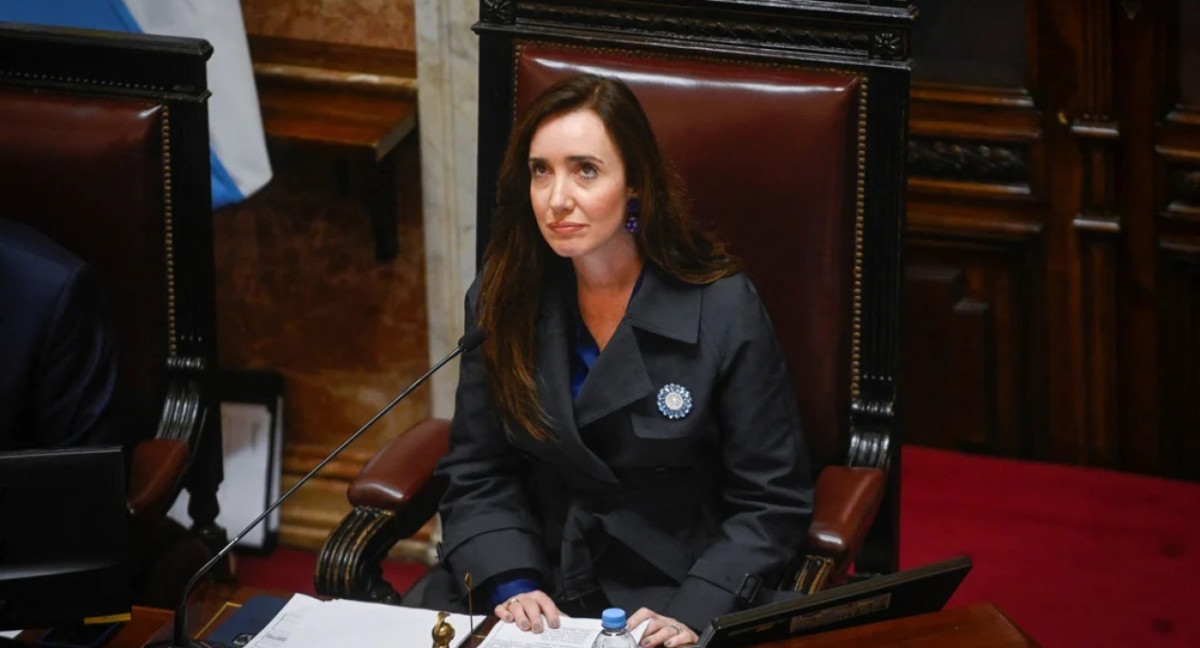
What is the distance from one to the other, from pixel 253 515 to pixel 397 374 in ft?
1.37

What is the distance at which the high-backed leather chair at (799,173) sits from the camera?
2.47 meters

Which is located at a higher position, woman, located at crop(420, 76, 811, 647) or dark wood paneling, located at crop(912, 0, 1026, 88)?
dark wood paneling, located at crop(912, 0, 1026, 88)

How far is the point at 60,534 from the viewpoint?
6.55 feet

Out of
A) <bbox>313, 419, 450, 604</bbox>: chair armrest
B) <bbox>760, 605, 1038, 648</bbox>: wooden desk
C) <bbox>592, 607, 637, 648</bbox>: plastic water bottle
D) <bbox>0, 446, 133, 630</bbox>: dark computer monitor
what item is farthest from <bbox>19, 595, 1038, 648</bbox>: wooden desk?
<bbox>0, 446, 133, 630</bbox>: dark computer monitor

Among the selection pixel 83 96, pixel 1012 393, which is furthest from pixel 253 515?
pixel 1012 393

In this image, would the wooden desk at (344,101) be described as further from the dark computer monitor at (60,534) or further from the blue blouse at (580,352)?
the dark computer monitor at (60,534)

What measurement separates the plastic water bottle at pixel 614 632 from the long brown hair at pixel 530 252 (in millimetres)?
432

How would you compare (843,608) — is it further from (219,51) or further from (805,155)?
(219,51)

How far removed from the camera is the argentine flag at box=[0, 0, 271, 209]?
124 inches

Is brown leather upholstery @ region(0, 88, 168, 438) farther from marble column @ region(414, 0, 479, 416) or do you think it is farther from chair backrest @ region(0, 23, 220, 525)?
marble column @ region(414, 0, 479, 416)

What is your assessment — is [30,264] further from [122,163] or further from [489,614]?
[489,614]

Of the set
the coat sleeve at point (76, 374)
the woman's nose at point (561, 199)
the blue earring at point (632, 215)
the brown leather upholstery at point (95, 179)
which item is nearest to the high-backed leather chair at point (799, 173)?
the blue earring at point (632, 215)

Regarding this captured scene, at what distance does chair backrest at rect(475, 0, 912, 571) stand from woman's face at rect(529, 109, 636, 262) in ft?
0.77

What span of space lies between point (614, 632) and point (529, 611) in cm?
23
